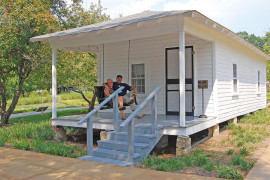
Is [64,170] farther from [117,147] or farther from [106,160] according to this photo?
[117,147]

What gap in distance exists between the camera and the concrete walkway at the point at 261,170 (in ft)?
14.9

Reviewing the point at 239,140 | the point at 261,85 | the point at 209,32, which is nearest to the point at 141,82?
the point at 209,32

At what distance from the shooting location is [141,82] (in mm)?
9773

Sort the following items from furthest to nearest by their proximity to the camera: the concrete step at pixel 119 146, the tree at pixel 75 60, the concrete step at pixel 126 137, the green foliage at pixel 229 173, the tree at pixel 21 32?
the tree at pixel 75 60
the tree at pixel 21 32
the concrete step at pixel 126 137
the concrete step at pixel 119 146
the green foliage at pixel 229 173

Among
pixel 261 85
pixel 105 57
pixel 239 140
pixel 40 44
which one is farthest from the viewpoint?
pixel 261 85

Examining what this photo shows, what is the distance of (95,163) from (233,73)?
691cm

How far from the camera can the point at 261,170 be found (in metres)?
4.90

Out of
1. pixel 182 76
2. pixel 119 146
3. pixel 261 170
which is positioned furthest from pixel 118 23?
pixel 261 170

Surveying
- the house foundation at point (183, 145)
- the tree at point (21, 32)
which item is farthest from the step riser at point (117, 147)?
the tree at point (21, 32)

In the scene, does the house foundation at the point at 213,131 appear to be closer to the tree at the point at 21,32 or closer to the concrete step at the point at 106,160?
the concrete step at the point at 106,160

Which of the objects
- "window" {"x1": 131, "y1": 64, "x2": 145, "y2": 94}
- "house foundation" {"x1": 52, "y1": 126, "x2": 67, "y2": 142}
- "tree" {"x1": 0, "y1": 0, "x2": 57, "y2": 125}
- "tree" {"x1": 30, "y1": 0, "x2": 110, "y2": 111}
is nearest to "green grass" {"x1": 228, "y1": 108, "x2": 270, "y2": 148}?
"window" {"x1": 131, "y1": 64, "x2": 145, "y2": 94}

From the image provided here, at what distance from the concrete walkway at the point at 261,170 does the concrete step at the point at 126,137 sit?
7.16ft

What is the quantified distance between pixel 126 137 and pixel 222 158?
2181 millimetres

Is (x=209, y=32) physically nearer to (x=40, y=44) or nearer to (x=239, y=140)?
(x=239, y=140)
